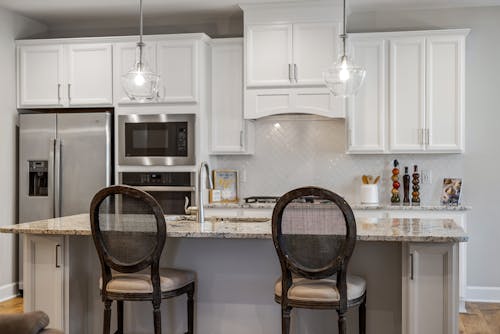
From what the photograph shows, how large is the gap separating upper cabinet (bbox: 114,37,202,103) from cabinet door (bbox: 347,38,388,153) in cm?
137

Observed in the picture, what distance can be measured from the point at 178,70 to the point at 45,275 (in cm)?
241

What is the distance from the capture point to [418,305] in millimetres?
2959

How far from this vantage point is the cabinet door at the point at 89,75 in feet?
17.5

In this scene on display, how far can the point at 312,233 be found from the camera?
9.20 ft

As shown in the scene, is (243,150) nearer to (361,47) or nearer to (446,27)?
(361,47)

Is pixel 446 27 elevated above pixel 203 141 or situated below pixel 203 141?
above

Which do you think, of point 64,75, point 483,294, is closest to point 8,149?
point 64,75

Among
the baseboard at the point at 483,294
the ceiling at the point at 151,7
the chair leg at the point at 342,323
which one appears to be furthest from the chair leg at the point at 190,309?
the baseboard at the point at 483,294

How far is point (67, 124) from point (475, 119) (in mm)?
3632

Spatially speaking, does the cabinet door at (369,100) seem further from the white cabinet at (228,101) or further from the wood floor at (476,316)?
the wood floor at (476,316)

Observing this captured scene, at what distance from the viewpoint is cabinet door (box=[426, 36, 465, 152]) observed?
4.99m

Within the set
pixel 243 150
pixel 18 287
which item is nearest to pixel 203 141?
pixel 243 150

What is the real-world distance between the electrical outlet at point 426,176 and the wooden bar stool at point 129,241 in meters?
3.05

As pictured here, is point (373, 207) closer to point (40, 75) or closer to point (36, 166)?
point (36, 166)
